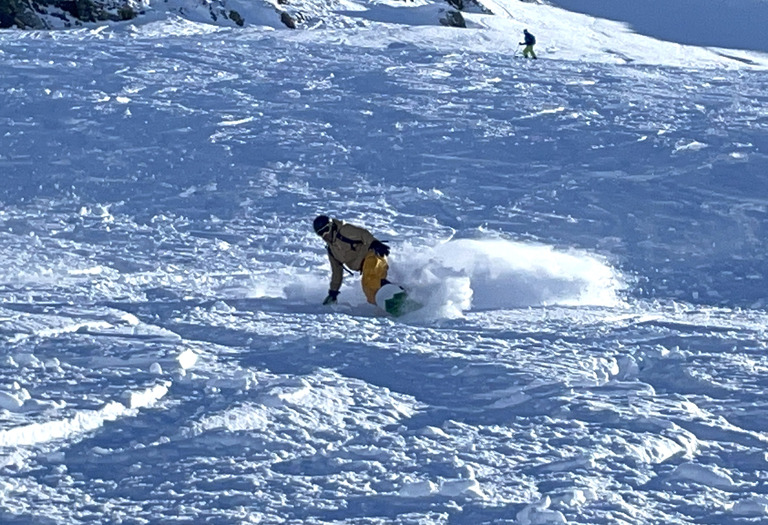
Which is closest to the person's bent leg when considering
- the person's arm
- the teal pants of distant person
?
the person's arm

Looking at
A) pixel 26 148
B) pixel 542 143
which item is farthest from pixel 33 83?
pixel 542 143

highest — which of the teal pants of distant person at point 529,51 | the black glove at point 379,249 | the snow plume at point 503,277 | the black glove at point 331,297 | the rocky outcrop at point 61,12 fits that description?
the teal pants of distant person at point 529,51

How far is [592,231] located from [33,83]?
882 cm

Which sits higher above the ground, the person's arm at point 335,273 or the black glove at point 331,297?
the person's arm at point 335,273

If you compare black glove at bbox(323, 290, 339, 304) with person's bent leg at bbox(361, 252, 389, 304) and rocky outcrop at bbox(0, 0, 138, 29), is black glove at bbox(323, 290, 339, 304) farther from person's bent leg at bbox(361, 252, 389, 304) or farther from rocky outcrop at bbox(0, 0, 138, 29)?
rocky outcrop at bbox(0, 0, 138, 29)

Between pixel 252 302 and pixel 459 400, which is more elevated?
pixel 459 400

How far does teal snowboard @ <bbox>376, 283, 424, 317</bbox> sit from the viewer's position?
25.0 feet

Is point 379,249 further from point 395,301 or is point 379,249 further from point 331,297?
point 331,297

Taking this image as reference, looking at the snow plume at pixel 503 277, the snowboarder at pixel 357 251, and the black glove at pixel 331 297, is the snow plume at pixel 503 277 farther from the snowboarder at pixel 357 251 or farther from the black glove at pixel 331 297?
the black glove at pixel 331 297

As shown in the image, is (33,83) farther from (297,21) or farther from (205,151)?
(297,21)

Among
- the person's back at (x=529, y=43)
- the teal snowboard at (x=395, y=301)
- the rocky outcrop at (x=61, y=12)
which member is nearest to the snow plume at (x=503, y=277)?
the teal snowboard at (x=395, y=301)

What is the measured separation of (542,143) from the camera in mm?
13609

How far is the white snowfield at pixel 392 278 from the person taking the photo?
15.4 feet

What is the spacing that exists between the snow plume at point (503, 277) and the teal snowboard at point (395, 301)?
17cm
